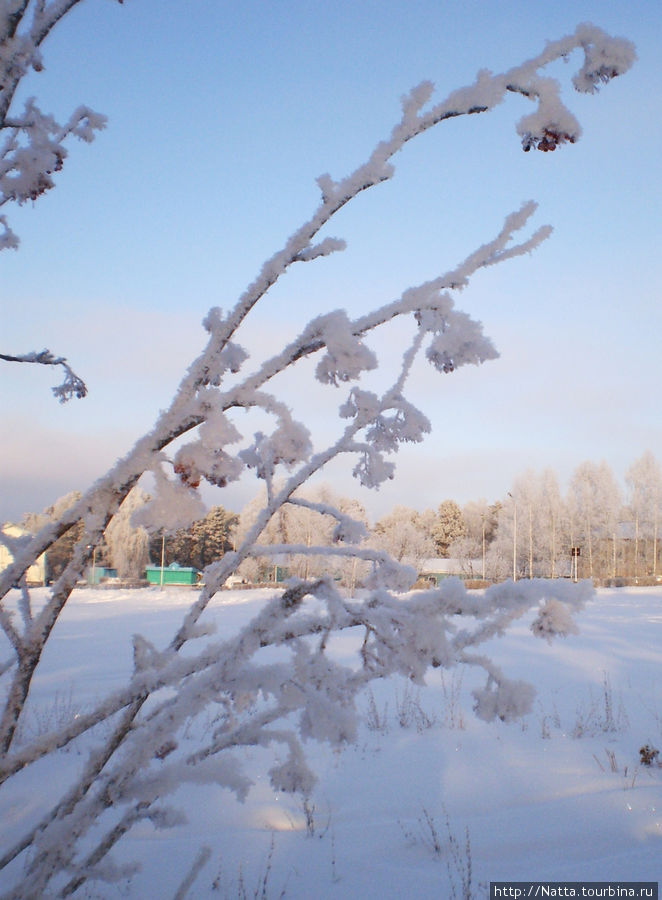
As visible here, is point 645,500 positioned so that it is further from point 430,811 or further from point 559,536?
point 430,811

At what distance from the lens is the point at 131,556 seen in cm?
5375

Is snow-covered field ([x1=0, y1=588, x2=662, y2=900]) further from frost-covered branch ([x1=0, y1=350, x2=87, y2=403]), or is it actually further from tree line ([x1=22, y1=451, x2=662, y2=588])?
tree line ([x1=22, y1=451, x2=662, y2=588])

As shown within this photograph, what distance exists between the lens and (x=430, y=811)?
3910 mm

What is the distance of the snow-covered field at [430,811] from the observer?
302cm

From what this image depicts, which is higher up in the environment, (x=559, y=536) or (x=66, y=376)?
(x=66, y=376)

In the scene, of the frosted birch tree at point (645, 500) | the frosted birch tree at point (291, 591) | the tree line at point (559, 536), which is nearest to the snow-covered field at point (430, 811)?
the frosted birch tree at point (291, 591)

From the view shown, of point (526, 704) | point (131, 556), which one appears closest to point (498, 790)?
point (526, 704)

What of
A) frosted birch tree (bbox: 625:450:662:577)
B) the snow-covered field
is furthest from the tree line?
the snow-covered field

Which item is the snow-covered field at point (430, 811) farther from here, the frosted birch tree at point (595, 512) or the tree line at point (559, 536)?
the frosted birch tree at point (595, 512)

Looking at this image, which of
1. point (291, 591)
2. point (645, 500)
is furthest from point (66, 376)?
point (645, 500)

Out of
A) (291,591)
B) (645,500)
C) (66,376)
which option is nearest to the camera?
(291,591)

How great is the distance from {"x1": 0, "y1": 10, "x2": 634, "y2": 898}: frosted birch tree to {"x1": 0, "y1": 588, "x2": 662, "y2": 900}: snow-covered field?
5.64 ft

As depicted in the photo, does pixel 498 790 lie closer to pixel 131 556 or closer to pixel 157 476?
pixel 157 476

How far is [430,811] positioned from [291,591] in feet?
11.8
